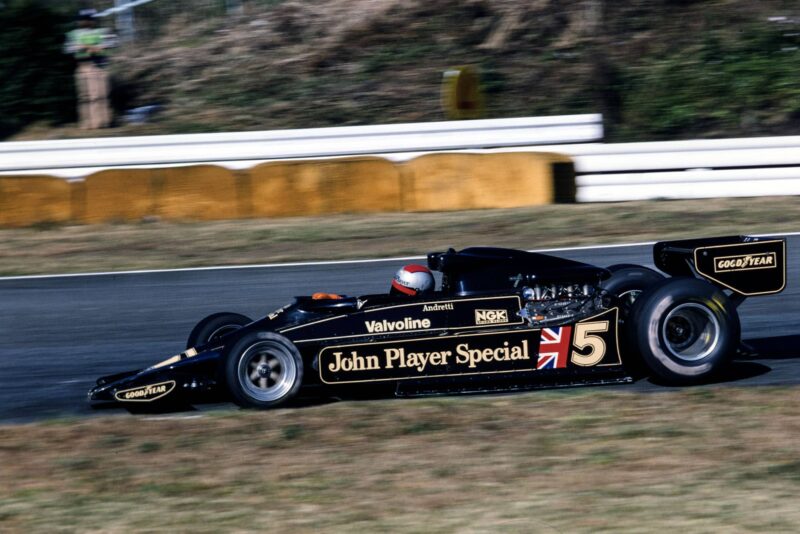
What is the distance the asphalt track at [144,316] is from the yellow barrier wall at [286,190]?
2.25m

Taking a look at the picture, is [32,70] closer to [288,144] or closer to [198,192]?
[288,144]

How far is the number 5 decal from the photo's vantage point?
21.3 feet

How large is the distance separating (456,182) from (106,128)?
726 centimetres

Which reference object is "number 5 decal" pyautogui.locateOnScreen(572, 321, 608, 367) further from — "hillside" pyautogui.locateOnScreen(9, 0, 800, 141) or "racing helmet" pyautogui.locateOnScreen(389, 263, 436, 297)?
"hillside" pyautogui.locateOnScreen(9, 0, 800, 141)

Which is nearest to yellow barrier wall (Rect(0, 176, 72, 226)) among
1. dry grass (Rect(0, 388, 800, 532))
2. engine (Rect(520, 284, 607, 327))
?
dry grass (Rect(0, 388, 800, 532))

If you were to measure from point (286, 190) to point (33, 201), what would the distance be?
3.00 metres

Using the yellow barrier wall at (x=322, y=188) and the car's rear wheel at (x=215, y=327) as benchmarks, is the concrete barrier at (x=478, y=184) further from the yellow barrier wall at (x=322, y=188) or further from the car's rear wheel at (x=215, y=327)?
the car's rear wheel at (x=215, y=327)

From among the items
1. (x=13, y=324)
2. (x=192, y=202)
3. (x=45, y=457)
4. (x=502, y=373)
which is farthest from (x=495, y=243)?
(x=45, y=457)

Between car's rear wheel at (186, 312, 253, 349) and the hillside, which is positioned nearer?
car's rear wheel at (186, 312, 253, 349)

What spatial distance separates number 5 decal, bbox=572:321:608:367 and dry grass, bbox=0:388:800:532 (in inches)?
7.5

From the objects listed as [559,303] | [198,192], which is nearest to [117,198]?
[198,192]

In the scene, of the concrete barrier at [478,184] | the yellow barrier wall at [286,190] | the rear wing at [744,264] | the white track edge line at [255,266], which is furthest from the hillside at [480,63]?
the rear wing at [744,264]

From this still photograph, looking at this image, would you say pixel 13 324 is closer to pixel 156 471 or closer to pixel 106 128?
pixel 156 471

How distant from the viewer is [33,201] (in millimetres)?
13781
